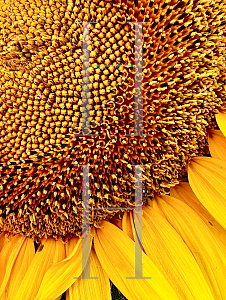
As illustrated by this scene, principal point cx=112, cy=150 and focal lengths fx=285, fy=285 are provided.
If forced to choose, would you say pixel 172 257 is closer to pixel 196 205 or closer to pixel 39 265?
pixel 196 205

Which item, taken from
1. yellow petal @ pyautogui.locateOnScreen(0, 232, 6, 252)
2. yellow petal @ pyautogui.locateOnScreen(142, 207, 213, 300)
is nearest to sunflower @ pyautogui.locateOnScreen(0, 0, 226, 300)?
yellow petal @ pyautogui.locateOnScreen(142, 207, 213, 300)

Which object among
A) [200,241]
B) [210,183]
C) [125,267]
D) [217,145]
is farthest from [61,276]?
[217,145]

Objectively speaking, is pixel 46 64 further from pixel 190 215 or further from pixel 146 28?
pixel 190 215

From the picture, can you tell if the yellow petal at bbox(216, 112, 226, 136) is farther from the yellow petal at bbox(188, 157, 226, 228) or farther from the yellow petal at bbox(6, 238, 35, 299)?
the yellow petal at bbox(6, 238, 35, 299)

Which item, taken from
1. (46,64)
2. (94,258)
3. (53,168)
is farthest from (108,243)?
(46,64)

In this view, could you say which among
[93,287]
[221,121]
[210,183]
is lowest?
[93,287]

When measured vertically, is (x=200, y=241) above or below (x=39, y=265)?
above

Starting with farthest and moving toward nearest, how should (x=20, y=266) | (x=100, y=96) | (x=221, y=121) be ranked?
(x=20, y=266)
(x=221, y=121)
(x=100, y=96)
